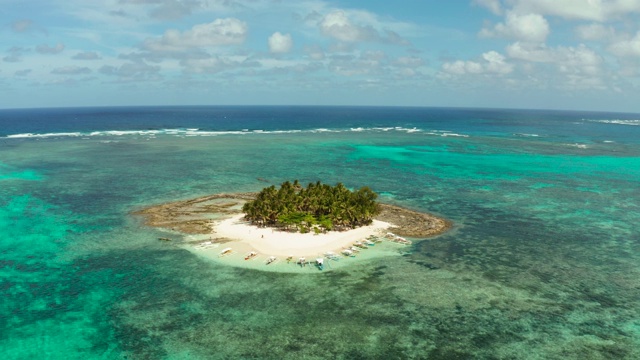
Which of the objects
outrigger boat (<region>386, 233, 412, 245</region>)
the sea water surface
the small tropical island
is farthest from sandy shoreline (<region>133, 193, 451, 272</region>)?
the sea water surface

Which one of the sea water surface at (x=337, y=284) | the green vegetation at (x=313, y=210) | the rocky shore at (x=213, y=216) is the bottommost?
the sea water surface at (x=337, y=284)

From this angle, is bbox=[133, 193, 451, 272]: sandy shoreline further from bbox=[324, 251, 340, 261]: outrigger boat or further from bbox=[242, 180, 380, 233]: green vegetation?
bbox=[242, 180, 380, 233]: green vegetation

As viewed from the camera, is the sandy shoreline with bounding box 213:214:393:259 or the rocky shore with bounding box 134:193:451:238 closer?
the sandy shoreline with bounding box 213:214:393:259

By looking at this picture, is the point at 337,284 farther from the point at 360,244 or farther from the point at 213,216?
the point at 213,216

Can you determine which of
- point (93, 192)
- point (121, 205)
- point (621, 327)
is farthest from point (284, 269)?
point (93, 192)

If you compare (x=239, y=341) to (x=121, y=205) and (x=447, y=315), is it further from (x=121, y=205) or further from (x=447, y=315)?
(x=121, y=205)

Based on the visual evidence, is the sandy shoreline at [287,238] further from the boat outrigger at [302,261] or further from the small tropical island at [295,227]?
the boat outrigger at [302,261]

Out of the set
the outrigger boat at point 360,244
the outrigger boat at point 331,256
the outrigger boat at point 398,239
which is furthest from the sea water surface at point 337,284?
the outrigger boat at point 360,244
